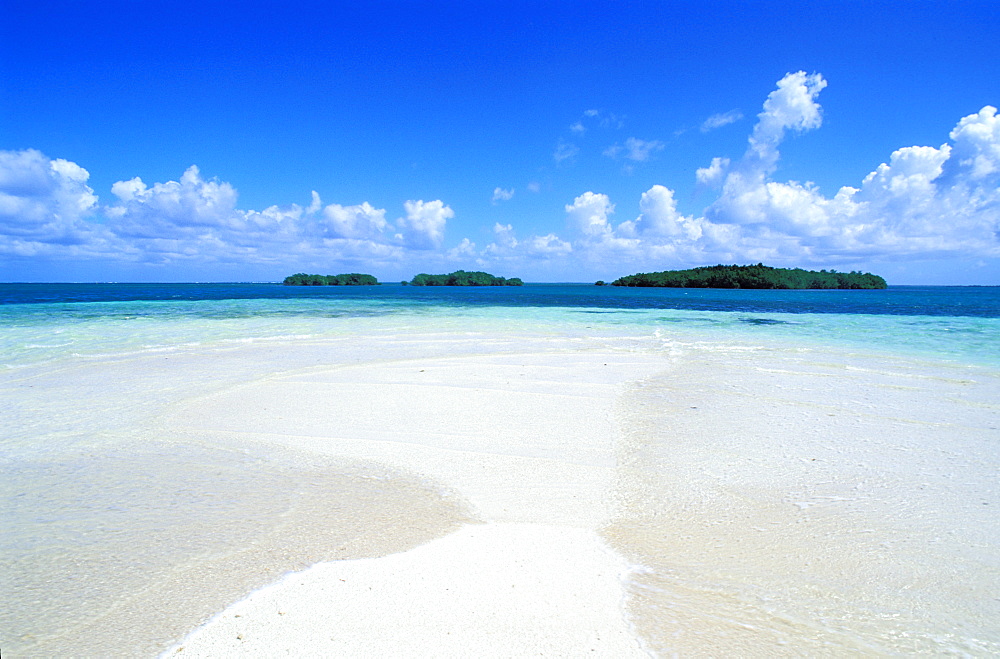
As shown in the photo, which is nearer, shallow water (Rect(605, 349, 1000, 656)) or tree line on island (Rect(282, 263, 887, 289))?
shallow water (Rect(605, 349, 1000, 656))

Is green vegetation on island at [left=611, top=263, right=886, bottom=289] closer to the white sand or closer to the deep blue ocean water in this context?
the deep blue ocean water

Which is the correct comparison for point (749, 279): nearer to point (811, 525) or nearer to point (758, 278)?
point (758, 278)

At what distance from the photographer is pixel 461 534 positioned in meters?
3.73

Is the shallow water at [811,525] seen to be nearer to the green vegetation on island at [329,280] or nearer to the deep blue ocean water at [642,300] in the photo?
the deep blue ocean water at [642,300]

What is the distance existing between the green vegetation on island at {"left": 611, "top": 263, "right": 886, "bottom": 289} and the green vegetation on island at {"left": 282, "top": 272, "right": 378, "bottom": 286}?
104701mm

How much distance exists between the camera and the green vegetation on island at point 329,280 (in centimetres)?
18312

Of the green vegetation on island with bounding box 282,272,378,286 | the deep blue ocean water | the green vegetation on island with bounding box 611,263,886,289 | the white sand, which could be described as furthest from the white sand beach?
the green vegetation on island with bounding box 282,272,378,286

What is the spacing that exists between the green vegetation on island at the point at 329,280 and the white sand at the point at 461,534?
185061mm

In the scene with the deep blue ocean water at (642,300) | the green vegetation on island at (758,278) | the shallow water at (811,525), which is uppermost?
the green vegetation on island at (758,278)

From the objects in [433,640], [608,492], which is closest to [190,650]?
[433,640]

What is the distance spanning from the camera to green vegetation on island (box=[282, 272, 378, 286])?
183125mm

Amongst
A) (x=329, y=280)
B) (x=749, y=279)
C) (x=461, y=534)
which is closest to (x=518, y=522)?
(x=461, y=534)

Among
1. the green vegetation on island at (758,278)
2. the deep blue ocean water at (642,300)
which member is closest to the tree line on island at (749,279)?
the green vegetation on island at (758,278)

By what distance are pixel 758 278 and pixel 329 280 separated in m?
144
